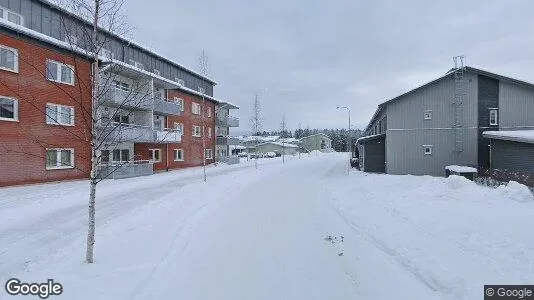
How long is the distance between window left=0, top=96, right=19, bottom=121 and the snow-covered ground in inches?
279

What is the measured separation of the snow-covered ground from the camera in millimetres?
6352

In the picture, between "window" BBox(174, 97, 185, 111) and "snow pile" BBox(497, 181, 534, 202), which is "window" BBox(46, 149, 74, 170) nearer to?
"window" BBox(174, 97, 185, 111)

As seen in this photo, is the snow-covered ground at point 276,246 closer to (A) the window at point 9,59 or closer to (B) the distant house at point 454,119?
(A) the window at point 9,59

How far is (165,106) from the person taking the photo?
114ft

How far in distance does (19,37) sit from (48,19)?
366 cm

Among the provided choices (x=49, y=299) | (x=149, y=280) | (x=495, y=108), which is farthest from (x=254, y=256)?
(x=495, y=108)

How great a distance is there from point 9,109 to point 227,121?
120ft

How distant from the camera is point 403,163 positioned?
28.9 m

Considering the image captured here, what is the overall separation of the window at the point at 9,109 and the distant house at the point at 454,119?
2657 centimetres

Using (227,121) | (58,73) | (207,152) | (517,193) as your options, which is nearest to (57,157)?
(58,73)

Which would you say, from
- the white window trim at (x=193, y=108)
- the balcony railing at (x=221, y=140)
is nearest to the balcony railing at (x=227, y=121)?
the balcony railing at (x=221, y=140)

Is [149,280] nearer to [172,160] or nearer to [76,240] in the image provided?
[76,240]

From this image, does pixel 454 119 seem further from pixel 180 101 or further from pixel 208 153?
pixel 208 153

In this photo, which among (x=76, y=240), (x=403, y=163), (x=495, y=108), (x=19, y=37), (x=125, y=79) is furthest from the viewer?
(x=125, y=79)
